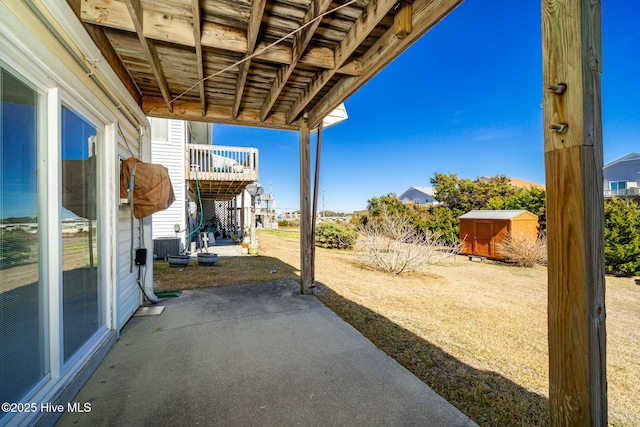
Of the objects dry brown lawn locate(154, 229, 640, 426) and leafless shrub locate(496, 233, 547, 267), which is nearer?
dry brown lawn locate(154, 229, 640, 426)

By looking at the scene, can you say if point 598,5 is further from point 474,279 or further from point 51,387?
point 474,279

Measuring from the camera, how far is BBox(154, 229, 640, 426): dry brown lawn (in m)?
2.17

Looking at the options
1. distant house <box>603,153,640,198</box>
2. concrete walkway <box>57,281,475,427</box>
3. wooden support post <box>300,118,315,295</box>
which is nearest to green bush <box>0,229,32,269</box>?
concrete walkway <box>57,281,475,427</box>

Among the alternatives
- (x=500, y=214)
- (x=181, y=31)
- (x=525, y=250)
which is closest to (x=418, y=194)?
(x=500, y=214)

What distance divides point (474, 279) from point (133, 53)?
816cm

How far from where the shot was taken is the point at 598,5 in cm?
97

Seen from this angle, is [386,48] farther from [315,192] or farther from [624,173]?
[624,173]

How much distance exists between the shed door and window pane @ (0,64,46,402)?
11653 millimetres

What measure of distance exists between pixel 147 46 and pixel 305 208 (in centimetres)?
261

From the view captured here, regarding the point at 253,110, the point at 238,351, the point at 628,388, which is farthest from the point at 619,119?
the point at 238,351

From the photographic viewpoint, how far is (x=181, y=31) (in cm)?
219

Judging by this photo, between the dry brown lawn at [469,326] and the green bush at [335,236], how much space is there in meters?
4.49

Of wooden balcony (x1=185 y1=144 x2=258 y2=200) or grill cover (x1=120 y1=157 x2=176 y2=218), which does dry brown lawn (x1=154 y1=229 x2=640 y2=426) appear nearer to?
grill cover (x1=120 y1=157 x2=176 y2=218)

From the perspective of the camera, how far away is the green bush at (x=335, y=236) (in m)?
12.3
